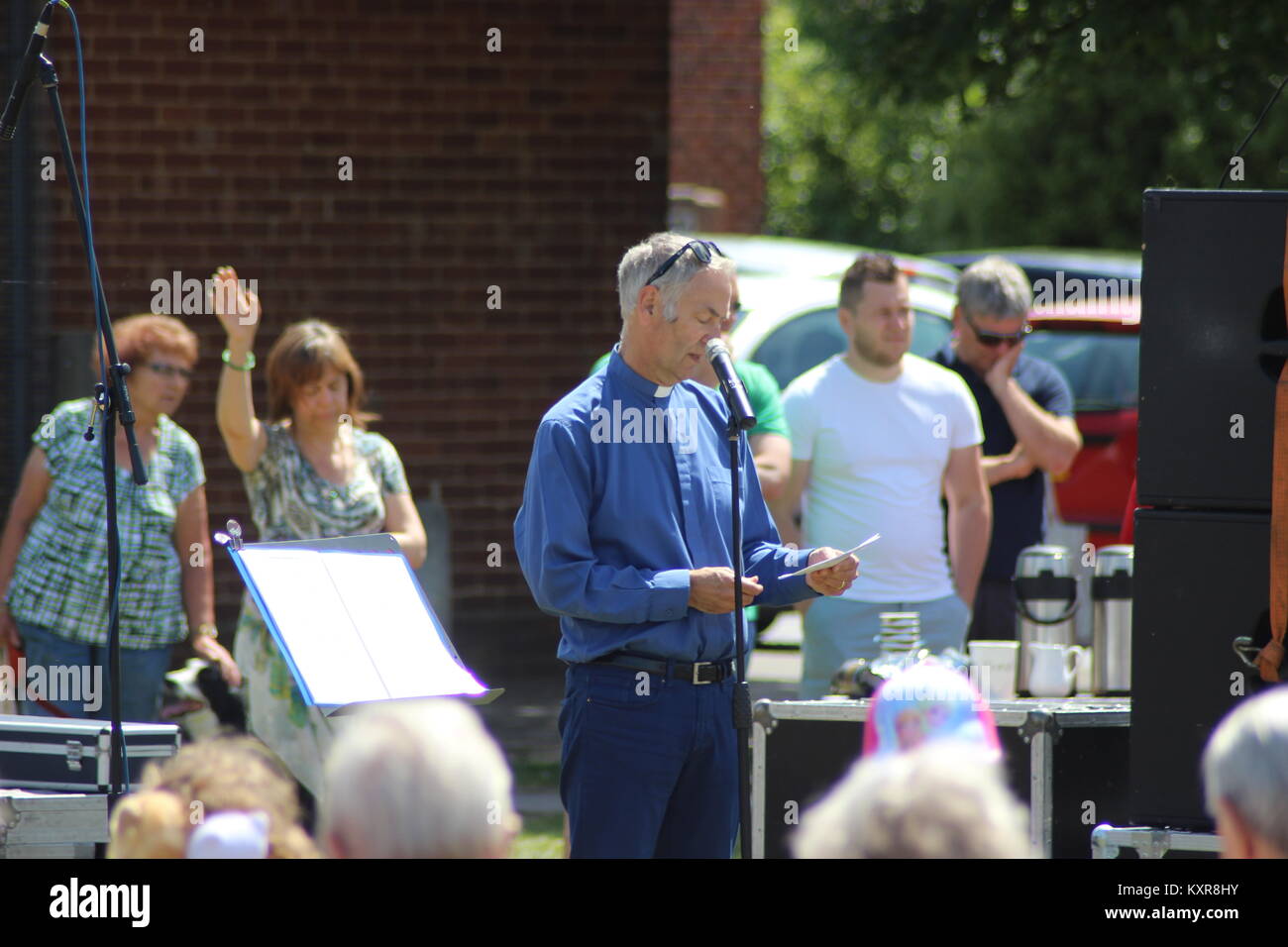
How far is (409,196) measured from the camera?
873 cm

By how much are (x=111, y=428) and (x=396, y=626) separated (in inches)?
33.1

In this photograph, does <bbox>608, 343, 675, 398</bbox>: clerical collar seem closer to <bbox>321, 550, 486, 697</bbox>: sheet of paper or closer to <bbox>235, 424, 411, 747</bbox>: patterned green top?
<bbox>321, 550, 486, 697</bbox>: sheet of paper

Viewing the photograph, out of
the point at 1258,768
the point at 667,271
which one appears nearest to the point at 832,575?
the point at 667,271

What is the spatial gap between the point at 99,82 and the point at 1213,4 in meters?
5.24

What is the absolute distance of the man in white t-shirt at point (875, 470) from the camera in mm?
5930

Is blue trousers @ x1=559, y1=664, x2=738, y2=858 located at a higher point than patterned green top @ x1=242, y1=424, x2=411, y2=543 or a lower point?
lower

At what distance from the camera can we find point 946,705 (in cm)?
404

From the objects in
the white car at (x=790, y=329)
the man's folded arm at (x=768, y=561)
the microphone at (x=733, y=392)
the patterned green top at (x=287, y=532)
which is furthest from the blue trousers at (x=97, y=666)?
the white car at (x=790, y=329)

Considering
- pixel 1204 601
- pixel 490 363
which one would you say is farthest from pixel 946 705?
pixel 490 363

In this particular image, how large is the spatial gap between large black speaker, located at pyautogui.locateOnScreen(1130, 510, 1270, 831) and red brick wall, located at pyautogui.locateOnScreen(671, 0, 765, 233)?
10.9m

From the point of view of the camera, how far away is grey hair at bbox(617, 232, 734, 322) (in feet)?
13.2

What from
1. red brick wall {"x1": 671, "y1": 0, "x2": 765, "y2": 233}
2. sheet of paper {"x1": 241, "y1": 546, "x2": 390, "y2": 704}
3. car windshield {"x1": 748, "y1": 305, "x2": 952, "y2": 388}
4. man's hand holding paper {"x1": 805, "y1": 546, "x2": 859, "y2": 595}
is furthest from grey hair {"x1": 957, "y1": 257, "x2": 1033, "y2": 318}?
red brick wall {"x1": 671, "y1": 0, "x2": 765, "y2": 233}

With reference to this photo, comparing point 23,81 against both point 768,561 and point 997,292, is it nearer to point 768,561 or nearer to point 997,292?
point 768,561
